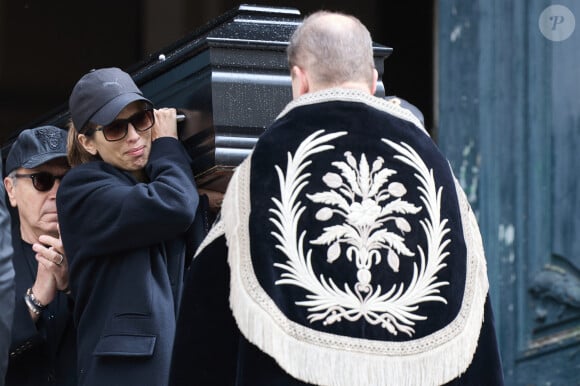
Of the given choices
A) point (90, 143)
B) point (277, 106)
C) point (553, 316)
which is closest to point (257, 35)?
point (277, 106)

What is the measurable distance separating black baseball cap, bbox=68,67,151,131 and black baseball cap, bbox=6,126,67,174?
31 centimetres

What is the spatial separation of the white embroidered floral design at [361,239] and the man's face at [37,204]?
151 centimetres

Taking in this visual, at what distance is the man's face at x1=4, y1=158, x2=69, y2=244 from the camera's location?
552 cm

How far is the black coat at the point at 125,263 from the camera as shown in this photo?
4902 millimetres

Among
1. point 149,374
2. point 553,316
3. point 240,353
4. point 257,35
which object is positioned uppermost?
point 257,35

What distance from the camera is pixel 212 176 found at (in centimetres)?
522

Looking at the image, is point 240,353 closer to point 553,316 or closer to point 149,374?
point 149,374

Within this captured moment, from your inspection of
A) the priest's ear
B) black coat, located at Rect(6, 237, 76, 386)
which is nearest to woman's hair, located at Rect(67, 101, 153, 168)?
black coat, located at Rect(6, 237, 76, 386)

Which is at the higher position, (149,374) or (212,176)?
(212,176)

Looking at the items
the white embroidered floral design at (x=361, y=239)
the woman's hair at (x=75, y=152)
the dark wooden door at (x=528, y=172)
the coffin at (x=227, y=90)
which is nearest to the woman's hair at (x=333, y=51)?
the white embroidered floral design at (x=361, y=239)

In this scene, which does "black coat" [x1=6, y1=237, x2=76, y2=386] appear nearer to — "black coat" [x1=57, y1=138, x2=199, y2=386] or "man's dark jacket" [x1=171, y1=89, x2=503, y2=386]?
"black coat" [x1=57, y1=138, x2=199, y2=386]

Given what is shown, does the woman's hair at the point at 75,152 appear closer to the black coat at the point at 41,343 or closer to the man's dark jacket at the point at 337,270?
the black coat at the point at 41,343

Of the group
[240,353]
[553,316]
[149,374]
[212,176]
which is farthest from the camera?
[553,316]

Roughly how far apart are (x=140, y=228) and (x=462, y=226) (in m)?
1.01
